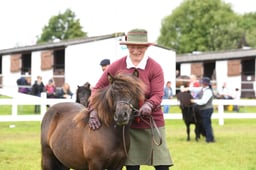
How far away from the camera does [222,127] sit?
1970 centimetres

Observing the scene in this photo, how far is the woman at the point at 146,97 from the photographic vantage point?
5492 mm

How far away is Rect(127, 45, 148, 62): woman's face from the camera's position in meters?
5.54

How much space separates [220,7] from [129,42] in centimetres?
7383

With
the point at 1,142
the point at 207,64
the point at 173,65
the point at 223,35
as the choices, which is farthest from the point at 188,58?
the point at 1,142

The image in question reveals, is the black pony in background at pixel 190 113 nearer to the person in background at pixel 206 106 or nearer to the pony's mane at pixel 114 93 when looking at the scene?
the person in background at pixel 206 106

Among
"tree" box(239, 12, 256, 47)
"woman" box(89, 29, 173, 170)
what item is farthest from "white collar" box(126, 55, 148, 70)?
"tree" box(239, 12, 256, 47)

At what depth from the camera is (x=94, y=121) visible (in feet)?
17.9

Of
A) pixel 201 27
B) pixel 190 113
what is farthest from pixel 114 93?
pixel 201 27

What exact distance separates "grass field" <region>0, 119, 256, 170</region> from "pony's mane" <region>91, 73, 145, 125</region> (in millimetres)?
4170

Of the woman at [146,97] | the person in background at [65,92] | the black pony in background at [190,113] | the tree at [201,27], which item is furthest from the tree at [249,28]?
the woman at [146,97]

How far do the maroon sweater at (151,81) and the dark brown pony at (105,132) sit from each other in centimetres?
23

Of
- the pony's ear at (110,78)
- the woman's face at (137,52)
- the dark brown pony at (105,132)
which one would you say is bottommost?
the dark brown pony at (105,132)

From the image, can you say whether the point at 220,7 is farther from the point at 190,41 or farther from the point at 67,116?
the point at 67,116

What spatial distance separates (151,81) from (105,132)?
0.78m
